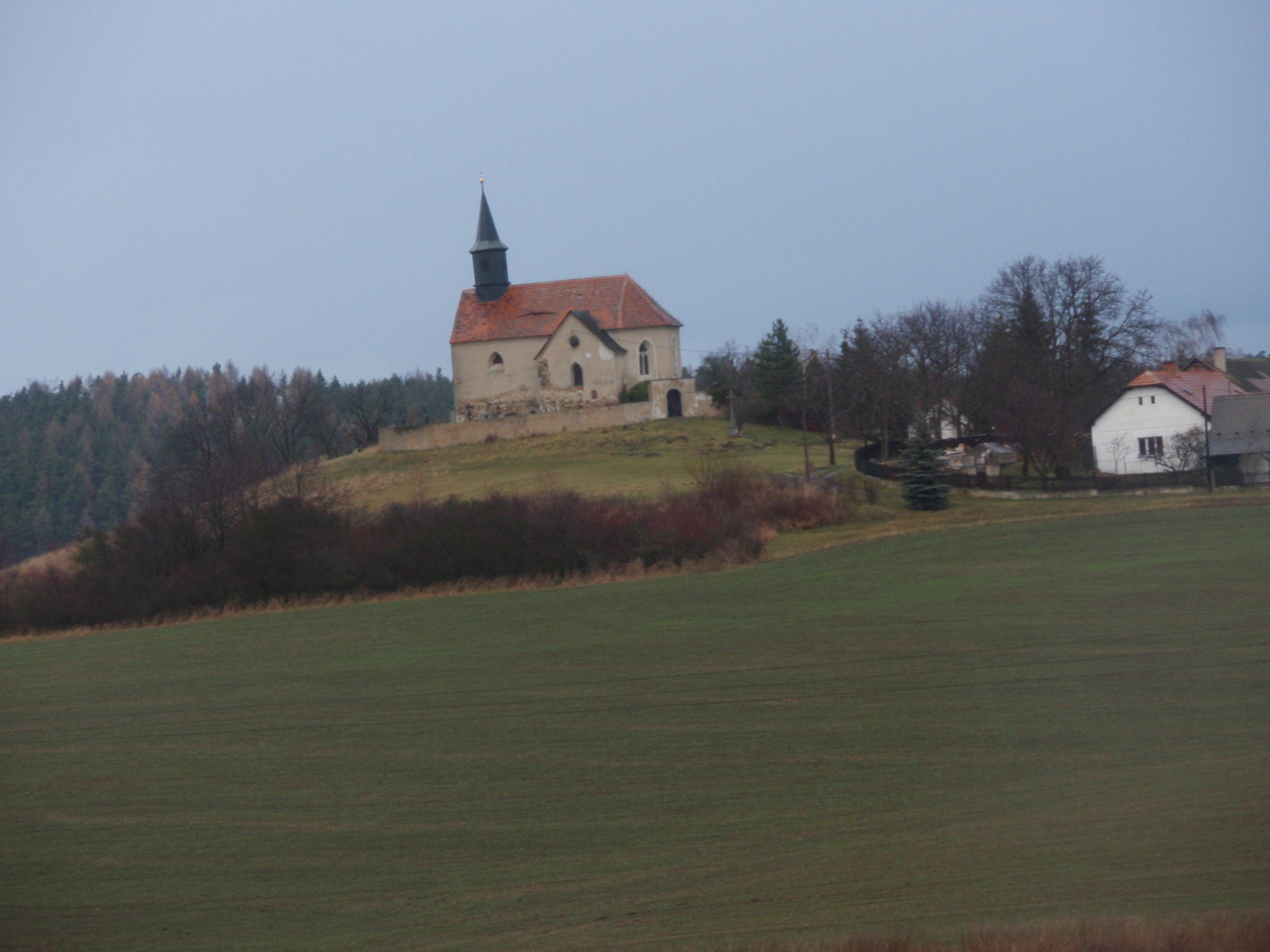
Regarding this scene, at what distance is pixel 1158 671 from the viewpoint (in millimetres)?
17109

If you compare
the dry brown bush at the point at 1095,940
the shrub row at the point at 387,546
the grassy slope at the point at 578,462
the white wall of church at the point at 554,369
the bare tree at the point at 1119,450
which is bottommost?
the dry brown bush at the point at 1095,940

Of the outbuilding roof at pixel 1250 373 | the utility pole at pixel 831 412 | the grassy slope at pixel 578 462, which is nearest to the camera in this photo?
the grassy slope at pixel 578 462

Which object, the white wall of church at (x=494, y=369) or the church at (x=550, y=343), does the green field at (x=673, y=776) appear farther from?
the white wall of church at (x=494, y=369)

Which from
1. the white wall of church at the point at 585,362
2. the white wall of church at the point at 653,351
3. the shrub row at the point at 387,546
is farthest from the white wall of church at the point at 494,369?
the shrub row at the point at 387,546

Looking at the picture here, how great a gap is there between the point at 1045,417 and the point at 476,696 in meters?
30.6

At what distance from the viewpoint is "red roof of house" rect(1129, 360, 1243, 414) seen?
45.6 metres

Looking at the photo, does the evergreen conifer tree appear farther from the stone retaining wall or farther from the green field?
the green field

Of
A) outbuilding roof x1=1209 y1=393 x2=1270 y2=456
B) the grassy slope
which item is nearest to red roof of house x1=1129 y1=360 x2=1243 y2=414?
outbuilding roof x1=1209 y1=393 x2=1270 y2=456

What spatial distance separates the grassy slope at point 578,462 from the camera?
150 ft

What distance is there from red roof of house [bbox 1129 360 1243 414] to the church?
2395cm

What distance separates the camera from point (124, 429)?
5012 inches

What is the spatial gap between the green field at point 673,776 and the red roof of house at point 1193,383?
21.2m

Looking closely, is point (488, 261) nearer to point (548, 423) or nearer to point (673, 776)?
point (548, 423)

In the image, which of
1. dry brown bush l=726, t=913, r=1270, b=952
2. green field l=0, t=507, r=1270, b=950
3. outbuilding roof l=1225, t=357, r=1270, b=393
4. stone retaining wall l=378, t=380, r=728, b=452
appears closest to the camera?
dry brown bush l=726, t=913, r=1270, b=952
